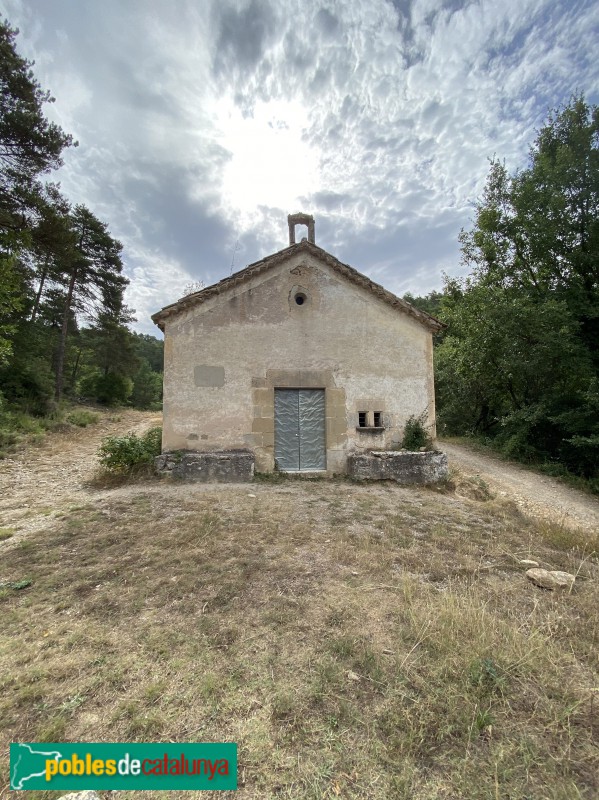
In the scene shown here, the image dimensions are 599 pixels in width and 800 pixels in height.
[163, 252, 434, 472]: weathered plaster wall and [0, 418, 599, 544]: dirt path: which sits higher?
[163, 252, 434, 472]: weathered plaster wall

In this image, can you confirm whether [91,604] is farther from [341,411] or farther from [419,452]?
[419,452]

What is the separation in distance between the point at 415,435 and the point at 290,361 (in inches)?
170

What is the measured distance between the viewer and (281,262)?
400 inches

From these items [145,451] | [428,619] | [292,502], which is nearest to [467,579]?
[428,619]

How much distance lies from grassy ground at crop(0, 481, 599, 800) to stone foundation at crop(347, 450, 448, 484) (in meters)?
4.20

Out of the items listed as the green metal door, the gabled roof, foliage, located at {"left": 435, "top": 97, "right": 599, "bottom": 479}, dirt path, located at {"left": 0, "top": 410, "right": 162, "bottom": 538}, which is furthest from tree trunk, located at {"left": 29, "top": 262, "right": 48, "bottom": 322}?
foliage, located at {"left": 435, "top": 97, "right": 599, "bottom": 479}

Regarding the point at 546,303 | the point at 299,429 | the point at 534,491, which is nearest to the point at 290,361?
the point at 299,429

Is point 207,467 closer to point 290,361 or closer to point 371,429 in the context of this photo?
point 290,361

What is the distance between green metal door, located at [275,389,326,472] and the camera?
9.95 meters

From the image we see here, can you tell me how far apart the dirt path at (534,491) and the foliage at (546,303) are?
5.09 ft

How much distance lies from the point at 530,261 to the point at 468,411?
8106 millimetres

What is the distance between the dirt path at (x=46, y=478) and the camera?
6.50m

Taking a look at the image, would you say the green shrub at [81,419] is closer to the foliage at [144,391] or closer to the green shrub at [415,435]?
the green shrub at [415,435]

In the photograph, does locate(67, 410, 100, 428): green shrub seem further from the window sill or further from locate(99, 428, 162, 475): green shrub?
the window sill
